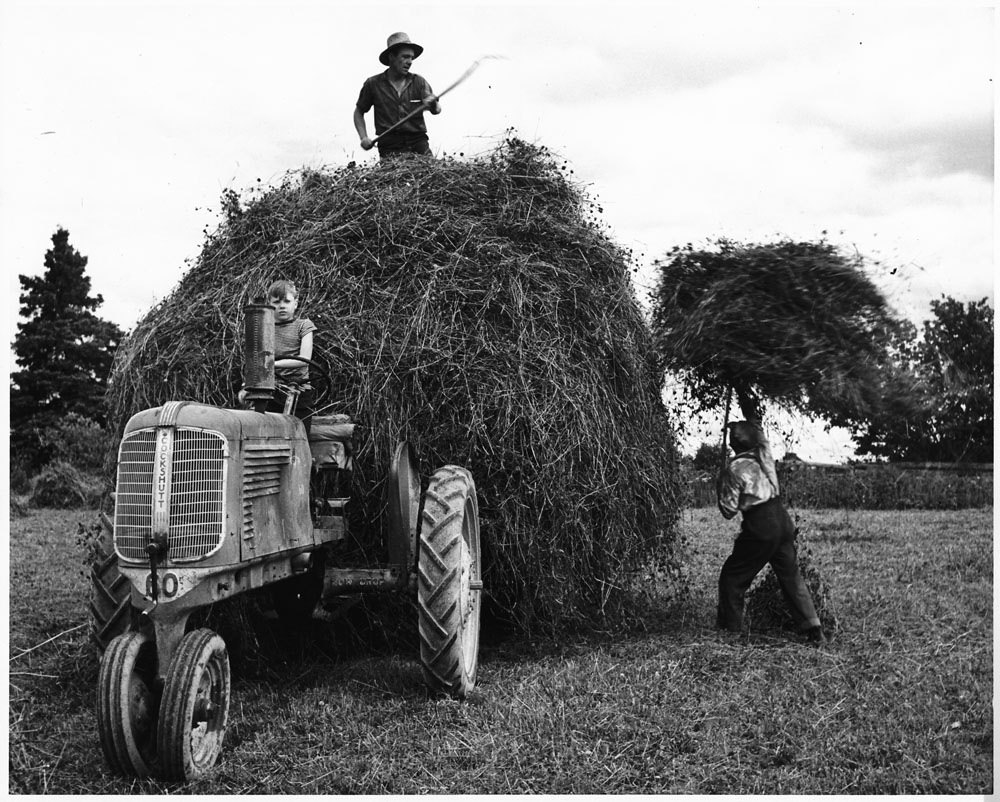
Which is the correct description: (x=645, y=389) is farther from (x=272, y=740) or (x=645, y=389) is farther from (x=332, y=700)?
(x=272, y=740)

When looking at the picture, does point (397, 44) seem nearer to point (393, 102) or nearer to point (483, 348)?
point (393, 102)

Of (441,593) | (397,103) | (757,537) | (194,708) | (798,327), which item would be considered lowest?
(194,708)

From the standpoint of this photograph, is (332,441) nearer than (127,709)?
No

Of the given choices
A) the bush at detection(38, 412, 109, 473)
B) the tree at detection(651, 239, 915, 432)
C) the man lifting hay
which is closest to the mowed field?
the man lifting hay

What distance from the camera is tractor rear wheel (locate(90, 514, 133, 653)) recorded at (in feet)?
18.0

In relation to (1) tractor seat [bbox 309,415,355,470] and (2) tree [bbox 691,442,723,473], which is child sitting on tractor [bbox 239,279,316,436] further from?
(2) tree [bbox 691,442,723,473]

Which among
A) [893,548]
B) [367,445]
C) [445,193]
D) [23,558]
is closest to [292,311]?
[367,445]

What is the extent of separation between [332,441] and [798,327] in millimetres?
3046

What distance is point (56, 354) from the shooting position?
53.5ft

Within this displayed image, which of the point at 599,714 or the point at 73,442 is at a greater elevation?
the point at 73,442

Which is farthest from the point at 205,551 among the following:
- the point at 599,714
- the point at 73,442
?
the point at 73,442

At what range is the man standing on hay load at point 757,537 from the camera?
685 centimetres

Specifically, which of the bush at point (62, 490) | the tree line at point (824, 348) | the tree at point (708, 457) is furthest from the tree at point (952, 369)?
the bush at point (62, 490)

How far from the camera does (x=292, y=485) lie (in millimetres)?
5109
